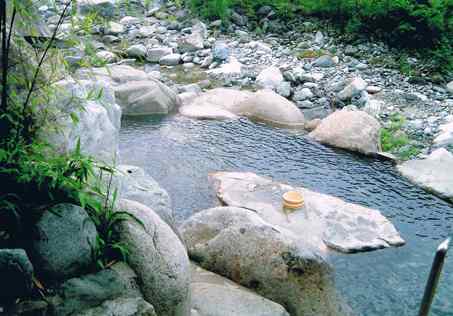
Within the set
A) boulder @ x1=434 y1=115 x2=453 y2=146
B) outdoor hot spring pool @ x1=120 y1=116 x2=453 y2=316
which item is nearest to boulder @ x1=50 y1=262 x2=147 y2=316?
outdoor hot spring pool @ x1=120 y1=116 x2=453 y2=316

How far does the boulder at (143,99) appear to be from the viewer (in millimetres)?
10875

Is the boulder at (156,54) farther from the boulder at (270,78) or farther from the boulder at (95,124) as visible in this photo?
the boulder at (95,124)

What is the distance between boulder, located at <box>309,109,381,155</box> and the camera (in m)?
9.73

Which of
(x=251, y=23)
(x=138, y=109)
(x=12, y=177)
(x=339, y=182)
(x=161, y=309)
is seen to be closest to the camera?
(x=12, y=177)

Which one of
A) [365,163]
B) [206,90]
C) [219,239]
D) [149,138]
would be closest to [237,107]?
[206,90]

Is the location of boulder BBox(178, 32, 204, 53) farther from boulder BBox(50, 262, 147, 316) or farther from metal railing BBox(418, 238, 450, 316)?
metal railing BBox(418, 238, 450, 316)

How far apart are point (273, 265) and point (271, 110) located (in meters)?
6.49

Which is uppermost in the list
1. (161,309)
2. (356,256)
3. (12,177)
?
(12,177)

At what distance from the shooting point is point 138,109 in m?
10.9

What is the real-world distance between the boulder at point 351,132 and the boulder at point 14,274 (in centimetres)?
783

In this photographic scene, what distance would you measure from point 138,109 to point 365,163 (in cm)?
505

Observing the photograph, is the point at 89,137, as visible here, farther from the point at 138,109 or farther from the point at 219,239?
the point at 138,109

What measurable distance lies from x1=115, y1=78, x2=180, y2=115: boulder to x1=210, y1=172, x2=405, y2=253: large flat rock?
3382 millimetres

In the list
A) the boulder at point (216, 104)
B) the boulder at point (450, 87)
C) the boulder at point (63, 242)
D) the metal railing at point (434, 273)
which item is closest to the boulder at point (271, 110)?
the boulder at point (216, 104)
